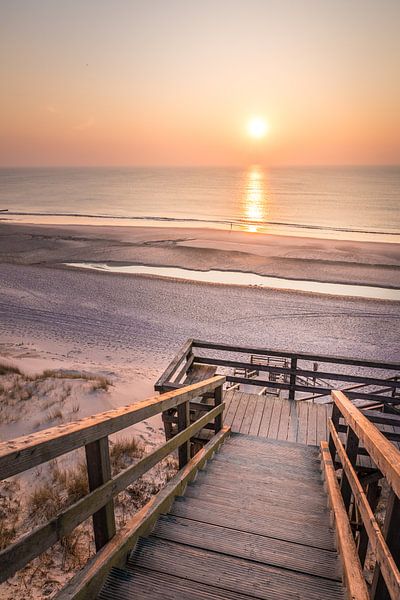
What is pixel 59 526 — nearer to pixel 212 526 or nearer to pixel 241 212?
pixel 212 526

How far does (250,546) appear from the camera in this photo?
296 centimetres

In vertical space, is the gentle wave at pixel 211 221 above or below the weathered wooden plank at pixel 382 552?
above

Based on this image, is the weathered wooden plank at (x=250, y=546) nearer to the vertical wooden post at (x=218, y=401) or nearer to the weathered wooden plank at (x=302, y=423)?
the vertical wooden post at (x=218, y=401)

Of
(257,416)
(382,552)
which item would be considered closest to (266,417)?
(257,416)

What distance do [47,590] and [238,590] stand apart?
227 centimetres

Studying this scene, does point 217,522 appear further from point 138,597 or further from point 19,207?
Result: point 19,207

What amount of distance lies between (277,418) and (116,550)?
5203 mm

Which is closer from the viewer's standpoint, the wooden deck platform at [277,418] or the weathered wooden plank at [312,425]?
the weathered wooden plank at [312,425]

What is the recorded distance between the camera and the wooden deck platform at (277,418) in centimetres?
666

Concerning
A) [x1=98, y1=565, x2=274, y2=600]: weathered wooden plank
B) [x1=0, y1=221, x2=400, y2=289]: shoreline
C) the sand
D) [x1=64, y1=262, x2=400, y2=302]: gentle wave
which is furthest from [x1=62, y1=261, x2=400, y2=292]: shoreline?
[x1=98, y1=565, x2=274, y2=600]: weathered wooden plank

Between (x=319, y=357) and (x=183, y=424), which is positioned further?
(x=319, y=357)

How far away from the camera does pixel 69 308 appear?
2184cm

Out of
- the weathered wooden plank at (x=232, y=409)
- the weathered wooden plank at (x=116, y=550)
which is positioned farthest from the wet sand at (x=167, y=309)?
the weathered wooden plank at (x=116, y=550)

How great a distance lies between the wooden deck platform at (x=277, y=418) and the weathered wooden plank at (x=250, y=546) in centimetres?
352
